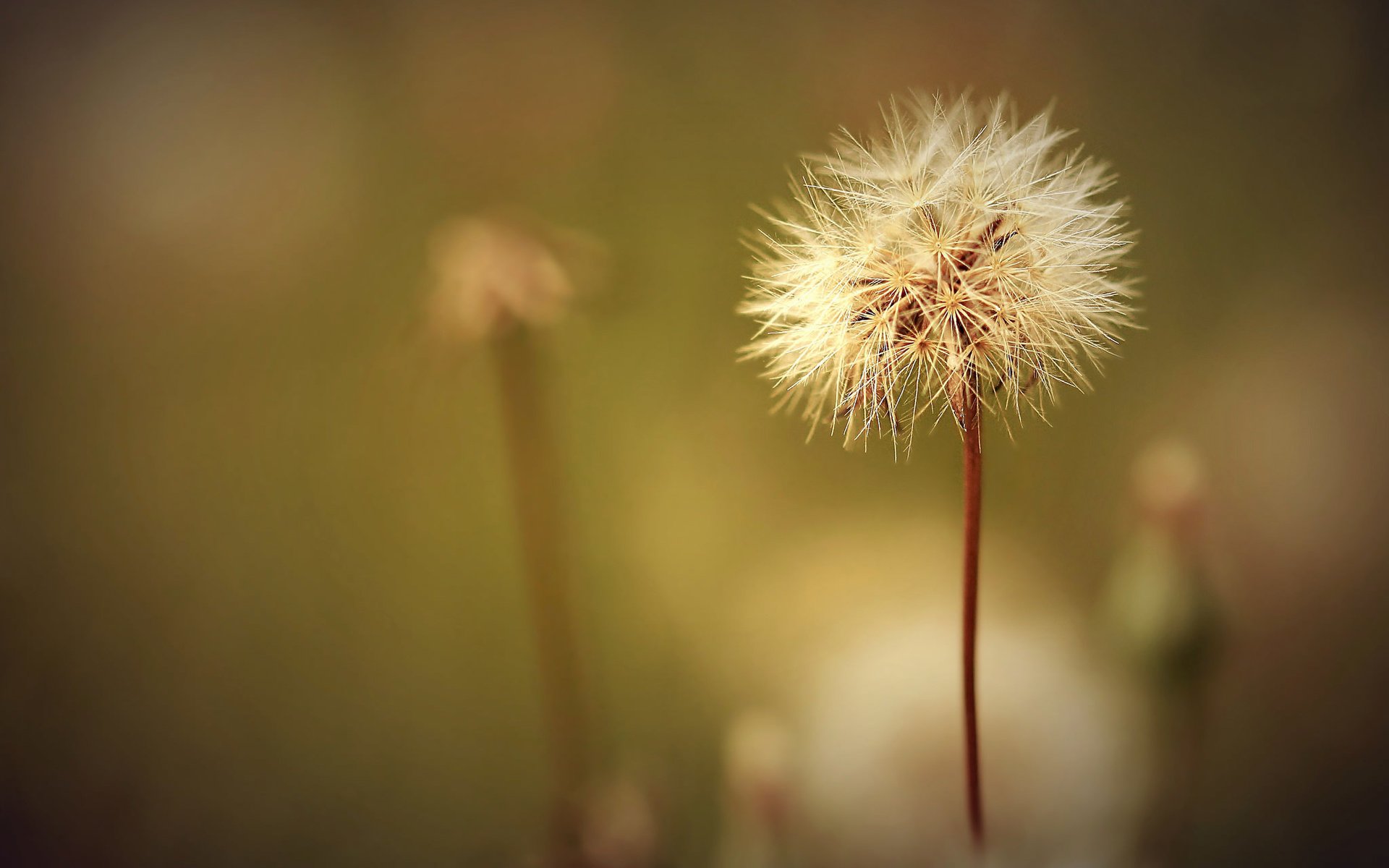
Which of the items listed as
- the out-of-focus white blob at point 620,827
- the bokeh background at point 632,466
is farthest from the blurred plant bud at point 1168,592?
the out-of-focus white blob at point 620,827

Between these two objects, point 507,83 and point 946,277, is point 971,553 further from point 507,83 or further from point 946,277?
point 507,83

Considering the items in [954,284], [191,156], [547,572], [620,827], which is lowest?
[620,827]

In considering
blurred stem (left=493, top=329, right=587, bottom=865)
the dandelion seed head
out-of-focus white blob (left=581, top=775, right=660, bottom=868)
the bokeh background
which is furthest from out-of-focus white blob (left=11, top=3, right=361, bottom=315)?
out-of-focus white blob (left=581, top=775, right=660, bottom=868)

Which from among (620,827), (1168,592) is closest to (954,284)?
(1168,592)

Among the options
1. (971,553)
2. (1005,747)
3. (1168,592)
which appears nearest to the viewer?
(971,553)

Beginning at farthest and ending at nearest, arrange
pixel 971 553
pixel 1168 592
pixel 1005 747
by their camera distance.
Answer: pixel 1005 747 < pixel 1168 592 < pixel 971 553

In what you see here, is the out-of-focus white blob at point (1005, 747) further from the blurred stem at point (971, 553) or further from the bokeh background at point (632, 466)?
the blurred stem at point (971, 553)

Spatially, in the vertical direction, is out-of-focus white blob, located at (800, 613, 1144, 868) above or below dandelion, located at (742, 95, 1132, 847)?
below

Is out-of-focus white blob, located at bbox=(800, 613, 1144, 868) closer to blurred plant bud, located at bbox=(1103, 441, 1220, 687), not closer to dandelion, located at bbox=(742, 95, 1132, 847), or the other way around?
blurred plant bud, located at bbox=(1103, 441, 1220, 687)
